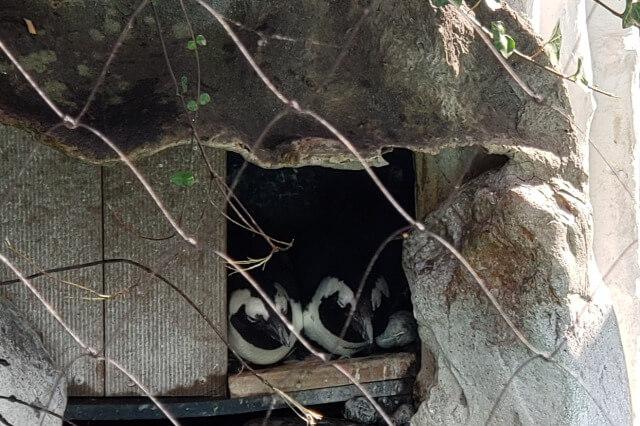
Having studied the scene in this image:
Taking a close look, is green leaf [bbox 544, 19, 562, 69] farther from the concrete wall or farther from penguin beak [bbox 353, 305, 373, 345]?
penguin beak [bbox 353, 305, 373, 345]

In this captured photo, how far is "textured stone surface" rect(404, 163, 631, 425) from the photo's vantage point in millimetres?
1276

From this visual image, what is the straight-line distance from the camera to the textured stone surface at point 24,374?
128 centimetres

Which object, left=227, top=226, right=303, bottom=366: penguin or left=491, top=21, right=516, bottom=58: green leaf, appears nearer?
left=491, top=21, right=516, bottom=58: green leaf

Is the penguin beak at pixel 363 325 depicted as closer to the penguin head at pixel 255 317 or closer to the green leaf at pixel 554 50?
the penguin head at pixel 255 317

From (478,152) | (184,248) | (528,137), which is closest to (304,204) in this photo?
(184,248)

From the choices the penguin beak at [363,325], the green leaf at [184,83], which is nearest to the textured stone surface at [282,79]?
the green leaf at [184,83]

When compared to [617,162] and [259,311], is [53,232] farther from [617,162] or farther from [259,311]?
[617,162]

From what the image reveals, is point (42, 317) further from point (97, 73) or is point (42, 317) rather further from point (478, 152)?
point (478, 152)

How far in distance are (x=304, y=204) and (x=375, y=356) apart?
0.35 m

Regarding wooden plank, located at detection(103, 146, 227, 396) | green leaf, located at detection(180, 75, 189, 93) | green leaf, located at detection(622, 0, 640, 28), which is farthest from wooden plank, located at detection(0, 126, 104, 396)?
green leaf, located at detection(622, 0, 640, 28)

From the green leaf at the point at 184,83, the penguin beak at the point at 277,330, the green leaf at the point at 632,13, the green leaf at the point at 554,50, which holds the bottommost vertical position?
the penguin beak at the point at 277,330

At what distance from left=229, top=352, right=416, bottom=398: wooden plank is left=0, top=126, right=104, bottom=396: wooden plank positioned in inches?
10.4

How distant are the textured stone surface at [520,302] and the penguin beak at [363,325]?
17 cm

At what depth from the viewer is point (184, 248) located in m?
1.51
